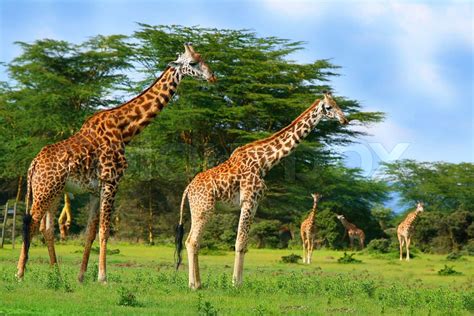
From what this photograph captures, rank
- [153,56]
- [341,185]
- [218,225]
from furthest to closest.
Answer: [341,185]
[153,56]
[218,225]

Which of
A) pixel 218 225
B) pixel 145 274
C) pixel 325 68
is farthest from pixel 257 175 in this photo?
pixel 325 68

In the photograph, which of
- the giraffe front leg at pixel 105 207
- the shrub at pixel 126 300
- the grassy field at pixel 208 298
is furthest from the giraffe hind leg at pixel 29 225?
the shrub at pixel 126 300

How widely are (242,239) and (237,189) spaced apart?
2.67 ft

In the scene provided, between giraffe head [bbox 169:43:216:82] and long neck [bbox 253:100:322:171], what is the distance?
145 cm

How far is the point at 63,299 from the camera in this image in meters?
11.1

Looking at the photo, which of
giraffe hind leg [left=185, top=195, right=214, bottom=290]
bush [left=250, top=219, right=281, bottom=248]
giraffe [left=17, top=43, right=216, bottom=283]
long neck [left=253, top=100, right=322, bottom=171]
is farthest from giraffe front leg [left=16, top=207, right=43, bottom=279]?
bush [left=250, top=219, right=281, bottom=248]

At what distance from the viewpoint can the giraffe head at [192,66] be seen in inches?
581

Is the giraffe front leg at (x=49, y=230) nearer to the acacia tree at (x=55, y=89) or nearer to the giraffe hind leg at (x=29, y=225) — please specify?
the giraffe hind leg at (x=29, y=225)

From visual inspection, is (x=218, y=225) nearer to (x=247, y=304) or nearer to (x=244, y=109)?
(x=244, y=109)

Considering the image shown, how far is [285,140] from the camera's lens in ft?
50.1

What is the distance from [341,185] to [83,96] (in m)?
14.5

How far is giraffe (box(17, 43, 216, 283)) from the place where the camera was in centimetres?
1332

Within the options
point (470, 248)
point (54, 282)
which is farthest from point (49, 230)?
point (470, 248)

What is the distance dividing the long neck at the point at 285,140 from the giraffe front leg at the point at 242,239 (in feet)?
2.84
